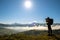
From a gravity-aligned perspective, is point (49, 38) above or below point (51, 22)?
below

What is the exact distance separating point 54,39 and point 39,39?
7402mm

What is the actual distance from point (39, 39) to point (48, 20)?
1023cm

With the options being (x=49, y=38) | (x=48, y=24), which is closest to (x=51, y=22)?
(x=48, y=24)

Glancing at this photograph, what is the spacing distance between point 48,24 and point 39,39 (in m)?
8.81

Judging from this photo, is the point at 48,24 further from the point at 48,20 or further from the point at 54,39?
the point at 54,39

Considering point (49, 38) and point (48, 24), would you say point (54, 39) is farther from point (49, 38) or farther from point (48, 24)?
point (48, 24)

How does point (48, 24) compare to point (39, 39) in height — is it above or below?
above

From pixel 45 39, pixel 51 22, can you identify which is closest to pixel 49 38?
pixel 45 39

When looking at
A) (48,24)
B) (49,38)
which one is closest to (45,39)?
(49,38)

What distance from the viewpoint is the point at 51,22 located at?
7600cm

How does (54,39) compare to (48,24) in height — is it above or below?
below

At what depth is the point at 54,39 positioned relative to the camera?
71.8 metres

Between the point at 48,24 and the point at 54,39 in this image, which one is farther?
the point at 48,24

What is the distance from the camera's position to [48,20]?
247 feet
